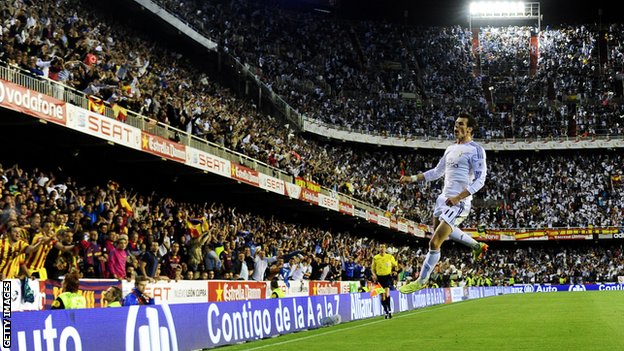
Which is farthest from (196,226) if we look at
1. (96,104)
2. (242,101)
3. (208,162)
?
(242,101)

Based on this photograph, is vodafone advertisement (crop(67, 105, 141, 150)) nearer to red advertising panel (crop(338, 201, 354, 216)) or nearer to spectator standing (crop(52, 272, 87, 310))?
spectator standing (crop(52, 272, 87, 310))

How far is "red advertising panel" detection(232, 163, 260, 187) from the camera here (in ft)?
105

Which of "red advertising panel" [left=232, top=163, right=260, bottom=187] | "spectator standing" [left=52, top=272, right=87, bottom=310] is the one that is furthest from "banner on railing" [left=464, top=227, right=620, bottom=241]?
"spectator standing" [left=52, top=272, right=87, bottom=310]

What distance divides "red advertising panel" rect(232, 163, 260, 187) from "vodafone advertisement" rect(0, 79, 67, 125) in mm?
11452

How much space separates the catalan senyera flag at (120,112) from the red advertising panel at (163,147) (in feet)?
4.06

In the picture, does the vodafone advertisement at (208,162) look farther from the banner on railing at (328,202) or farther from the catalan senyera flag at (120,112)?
the banner on railing at (328,202)

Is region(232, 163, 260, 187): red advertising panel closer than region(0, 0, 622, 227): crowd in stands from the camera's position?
No

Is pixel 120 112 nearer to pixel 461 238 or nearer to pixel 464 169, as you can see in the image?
pixel 461 238

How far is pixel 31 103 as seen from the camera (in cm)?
1964

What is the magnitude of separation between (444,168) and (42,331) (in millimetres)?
5720

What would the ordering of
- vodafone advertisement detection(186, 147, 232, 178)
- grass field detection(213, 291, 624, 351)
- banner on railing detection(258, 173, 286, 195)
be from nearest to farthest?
1. grass field detection(213, 291, 624, 351)
2. vodafone advertisement detection(186, 147, 232, 178)
3. banner on railing detection(258, 173, 286, 195)

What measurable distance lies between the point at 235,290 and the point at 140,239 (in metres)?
3.09

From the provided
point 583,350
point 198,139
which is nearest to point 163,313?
point 583,350

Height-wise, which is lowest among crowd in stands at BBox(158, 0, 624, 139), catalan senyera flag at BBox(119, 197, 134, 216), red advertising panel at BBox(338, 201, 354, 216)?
catalan senyera flag at BBox(119, 197, 134, 216)
